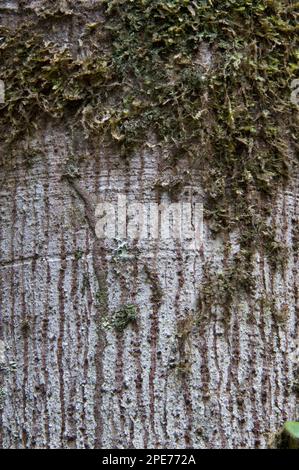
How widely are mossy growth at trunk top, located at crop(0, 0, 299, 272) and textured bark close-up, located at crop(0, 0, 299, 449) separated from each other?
18 millimetres

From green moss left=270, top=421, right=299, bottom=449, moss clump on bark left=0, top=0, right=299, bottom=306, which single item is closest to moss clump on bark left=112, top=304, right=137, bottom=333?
moss clump on bark left=0, top=0, right=299, bottom=306

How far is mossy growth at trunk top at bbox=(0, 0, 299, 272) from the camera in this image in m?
2.51

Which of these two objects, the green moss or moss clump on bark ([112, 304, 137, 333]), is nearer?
the green moss

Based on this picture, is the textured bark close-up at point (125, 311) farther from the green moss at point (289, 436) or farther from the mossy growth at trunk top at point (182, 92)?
the green moss at point (289, 436)

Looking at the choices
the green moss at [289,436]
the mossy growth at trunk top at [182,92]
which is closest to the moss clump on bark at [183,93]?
the mossy growth at trunk top at [182,92]

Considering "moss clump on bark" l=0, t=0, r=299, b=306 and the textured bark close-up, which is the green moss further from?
"moss clump on bark" l=0, t=0, r=299, b=306

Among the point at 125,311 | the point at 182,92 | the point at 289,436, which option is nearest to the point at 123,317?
the point at 125,311

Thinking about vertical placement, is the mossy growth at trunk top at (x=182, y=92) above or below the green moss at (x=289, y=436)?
above

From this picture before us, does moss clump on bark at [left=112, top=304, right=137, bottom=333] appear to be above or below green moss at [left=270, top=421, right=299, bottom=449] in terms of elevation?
above

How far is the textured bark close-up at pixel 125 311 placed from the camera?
2.43 m

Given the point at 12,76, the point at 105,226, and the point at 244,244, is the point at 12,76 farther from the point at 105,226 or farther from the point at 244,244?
the point at 244,244

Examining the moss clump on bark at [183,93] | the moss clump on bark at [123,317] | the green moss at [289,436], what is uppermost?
the moss clump on bark at [183,93]

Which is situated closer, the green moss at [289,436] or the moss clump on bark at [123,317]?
the green moss at [289,436]

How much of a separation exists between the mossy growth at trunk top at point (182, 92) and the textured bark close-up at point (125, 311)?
2 cm
